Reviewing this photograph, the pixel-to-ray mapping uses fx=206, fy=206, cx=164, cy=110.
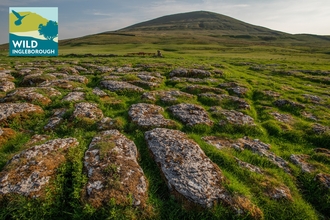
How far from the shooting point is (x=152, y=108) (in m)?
13.1

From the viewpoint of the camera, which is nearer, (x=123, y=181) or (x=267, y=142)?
(x=123, y=181)

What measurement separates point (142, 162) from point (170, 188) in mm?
1881

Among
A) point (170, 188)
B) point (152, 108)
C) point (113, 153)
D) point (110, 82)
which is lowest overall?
point (170, 188)

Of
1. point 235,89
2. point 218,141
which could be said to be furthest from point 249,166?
point 235,89

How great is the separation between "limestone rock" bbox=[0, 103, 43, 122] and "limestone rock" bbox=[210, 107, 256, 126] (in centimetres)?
1063

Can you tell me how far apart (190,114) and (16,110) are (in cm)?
977

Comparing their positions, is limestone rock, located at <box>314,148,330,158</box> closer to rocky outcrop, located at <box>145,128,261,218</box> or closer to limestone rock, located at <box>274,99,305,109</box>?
rocky outcrop, located at <box>145,128,261,218</box>

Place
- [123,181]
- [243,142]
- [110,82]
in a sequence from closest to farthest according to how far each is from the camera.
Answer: [123,181]
[243,142]
[110,82]

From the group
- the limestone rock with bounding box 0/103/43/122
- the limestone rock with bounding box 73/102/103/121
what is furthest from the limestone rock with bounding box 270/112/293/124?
→ the limestone rock with bounding box 0/103/43/122

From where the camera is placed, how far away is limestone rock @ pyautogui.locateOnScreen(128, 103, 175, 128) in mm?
11148

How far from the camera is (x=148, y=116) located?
1197 centimetres

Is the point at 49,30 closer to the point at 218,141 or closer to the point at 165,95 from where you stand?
the point at 165,95

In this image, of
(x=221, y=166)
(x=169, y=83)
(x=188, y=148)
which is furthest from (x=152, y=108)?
(x=169, y=83)

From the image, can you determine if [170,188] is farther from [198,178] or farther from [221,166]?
[221,166]
